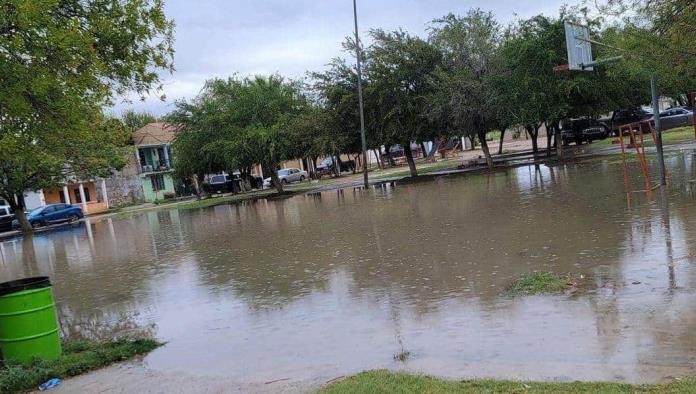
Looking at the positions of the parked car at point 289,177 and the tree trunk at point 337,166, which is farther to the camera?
the tree trunk at point 337,166

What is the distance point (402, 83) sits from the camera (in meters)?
38.2

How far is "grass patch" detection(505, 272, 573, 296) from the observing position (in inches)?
316

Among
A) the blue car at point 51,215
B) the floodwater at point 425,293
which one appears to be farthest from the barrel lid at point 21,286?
the blue car at point 51,215

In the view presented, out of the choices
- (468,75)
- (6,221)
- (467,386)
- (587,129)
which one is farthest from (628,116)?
(6,221)

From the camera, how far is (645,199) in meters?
15.1

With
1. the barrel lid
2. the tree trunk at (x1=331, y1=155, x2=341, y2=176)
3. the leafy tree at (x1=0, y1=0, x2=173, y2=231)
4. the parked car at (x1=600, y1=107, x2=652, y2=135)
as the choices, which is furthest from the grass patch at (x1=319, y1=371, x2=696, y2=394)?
the tree trunk at (x1=331, y1=155, x2=341, y2=176)

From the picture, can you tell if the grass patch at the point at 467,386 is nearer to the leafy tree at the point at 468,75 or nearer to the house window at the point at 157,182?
the leafy tree at the point at 468,75

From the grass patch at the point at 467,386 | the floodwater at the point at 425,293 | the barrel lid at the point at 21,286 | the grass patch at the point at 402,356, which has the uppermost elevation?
the barrel lid at the point at 21,286

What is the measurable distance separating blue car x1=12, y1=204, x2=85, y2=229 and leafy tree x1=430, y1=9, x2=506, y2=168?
2540cm

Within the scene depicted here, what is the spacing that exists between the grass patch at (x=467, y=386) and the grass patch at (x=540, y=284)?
3359 millimetres

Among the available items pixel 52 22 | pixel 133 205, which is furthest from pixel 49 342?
pixel 133 205

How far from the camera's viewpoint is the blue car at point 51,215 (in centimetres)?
4062

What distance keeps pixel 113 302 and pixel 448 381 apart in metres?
7.93

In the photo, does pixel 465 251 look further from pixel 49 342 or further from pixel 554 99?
pixel 554 99
